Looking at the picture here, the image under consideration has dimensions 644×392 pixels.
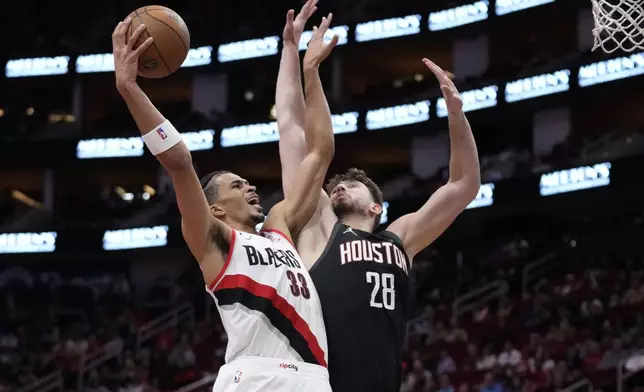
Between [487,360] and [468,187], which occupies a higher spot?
[468,187]

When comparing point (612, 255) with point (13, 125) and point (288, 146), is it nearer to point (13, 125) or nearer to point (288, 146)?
point (288, 146)

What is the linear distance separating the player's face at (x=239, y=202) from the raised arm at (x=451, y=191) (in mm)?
870

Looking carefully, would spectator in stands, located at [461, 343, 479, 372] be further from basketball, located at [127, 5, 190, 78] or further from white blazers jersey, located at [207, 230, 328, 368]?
basketball, located at [127, 5, 190, 78]

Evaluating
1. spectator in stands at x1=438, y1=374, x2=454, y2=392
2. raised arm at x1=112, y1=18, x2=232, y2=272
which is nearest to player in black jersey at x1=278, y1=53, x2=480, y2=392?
raised arm at x1=112, y1=18, x2=232, y2=272

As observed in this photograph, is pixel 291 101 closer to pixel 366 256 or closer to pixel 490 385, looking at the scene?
pixel 366 256

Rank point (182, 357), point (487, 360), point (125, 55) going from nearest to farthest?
point (125, 55)
point (487, 360)
point (182, 357)

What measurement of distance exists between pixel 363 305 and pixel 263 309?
0.61 metres

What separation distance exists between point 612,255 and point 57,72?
16.7m

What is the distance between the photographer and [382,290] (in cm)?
505

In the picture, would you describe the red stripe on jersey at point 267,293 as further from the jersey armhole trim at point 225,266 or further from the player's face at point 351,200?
the player's face at point 351,200

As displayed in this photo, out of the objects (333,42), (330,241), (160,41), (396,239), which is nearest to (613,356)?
(396,239)

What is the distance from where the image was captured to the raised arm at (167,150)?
4.31 m

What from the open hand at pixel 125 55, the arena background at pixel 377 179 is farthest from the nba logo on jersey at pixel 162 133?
the arena background at pixel 377 179

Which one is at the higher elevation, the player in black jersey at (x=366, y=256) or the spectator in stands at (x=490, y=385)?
the player in black jersey at (x=366, y=256)
